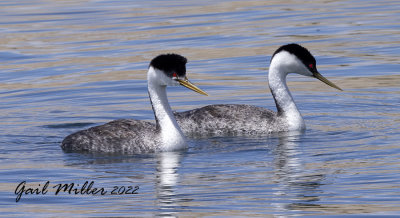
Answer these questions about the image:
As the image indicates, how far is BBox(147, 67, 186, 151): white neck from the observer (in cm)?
1413

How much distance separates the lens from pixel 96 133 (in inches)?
566

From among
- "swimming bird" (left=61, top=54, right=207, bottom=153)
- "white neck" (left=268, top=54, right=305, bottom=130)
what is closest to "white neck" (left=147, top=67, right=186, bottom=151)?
"swimming bird" (left=61, top=54, right=207, bottom=153)

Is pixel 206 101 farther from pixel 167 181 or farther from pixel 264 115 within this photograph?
pixel 167 181

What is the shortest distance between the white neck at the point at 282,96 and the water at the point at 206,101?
15.7 inches

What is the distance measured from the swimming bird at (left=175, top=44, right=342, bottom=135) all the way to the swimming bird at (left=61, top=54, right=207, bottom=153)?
1.65m

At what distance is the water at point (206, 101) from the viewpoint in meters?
11.4

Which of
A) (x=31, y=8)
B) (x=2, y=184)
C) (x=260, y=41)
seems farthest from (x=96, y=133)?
(x=31, y=8)

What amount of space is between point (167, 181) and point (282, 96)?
14.8 ft

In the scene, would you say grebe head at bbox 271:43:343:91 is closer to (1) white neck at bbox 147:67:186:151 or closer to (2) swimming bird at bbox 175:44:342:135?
(2) swimming bird at bbox 175:44:342:135

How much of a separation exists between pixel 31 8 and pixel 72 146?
55.7ft

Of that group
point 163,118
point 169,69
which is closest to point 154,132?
point 163,118

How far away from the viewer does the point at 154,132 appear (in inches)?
562

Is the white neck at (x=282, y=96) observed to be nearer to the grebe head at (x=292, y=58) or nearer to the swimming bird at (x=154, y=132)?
the grebe head at (x=292, y=58)

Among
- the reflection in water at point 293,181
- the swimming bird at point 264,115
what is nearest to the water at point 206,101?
the reflection in water at point 293,181
